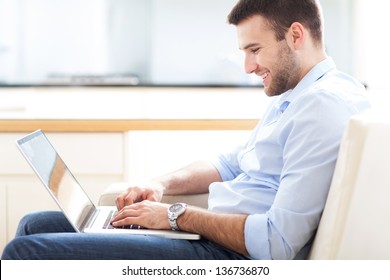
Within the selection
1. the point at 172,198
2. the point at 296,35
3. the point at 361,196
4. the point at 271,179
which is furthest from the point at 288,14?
the point at 172,198

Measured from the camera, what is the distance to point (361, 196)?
4.53ft

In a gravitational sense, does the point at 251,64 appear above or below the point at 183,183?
above

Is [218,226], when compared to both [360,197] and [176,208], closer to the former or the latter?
[176,208]

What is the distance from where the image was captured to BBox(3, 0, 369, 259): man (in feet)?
4.85

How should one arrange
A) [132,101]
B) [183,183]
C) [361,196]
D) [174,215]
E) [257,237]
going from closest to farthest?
1. [361,196]
2. [257,237]
3. [174,215]
4. [183,183]
5. [132,101]

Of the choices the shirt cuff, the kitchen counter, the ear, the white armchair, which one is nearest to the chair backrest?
the white armchair

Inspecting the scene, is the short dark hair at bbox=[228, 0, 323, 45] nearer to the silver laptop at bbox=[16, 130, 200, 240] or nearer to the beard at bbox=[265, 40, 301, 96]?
the beard at bbox=[265, 40, 301, 96]

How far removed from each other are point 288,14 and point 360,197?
548 millimetres

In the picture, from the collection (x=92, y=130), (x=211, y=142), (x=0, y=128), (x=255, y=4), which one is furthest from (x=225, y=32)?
(x=255, y=4)

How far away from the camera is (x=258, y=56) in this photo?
5.77 ft

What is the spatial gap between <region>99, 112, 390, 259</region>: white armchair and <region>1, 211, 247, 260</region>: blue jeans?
0.27 metres

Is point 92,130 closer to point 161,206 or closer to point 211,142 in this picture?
point 211,142

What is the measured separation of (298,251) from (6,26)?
6.83 ft

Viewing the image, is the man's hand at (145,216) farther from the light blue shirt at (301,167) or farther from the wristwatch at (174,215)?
the light blue shirt at (301,167)
